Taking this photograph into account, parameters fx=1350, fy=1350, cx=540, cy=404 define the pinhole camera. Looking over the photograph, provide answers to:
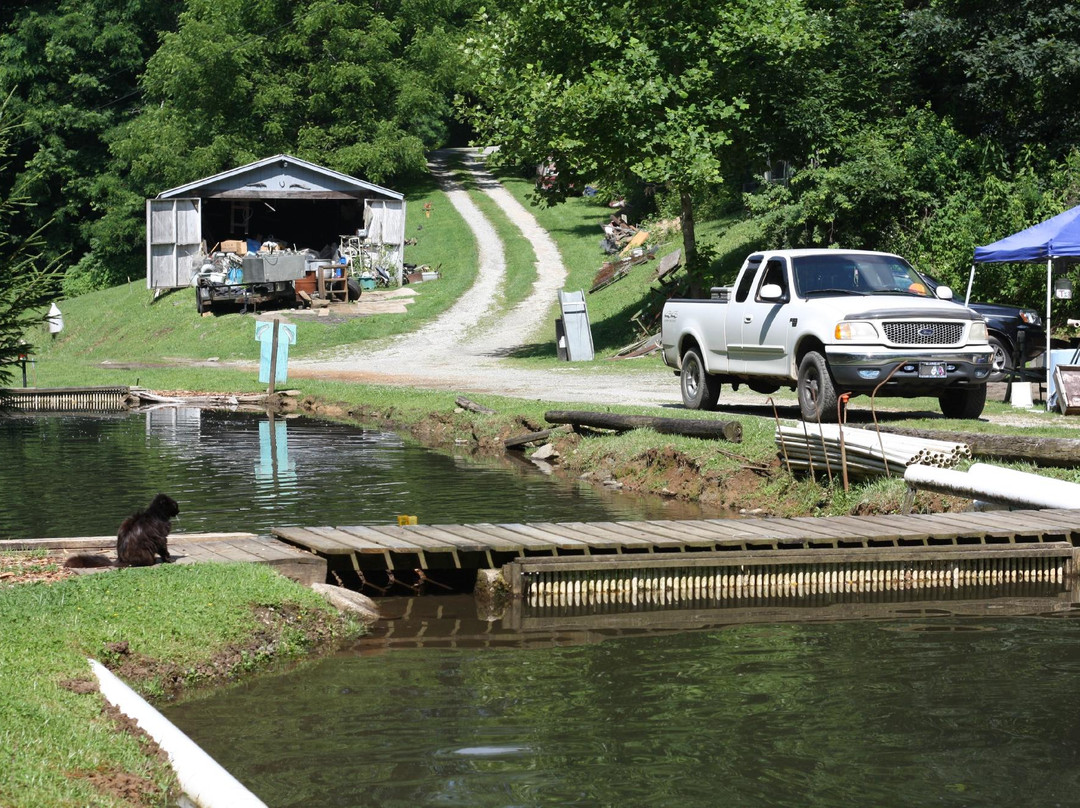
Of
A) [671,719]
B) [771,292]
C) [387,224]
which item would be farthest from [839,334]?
[387,224]

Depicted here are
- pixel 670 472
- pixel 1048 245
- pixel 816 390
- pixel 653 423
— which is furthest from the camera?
pixel 1048 245

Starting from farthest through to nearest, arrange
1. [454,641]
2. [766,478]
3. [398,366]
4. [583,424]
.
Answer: [398,366]
[583,424]
[766,478]
[454,641]

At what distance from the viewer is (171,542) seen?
11.5 m

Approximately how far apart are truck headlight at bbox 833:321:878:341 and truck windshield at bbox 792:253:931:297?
127 cm

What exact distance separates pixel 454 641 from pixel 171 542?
3.15 m

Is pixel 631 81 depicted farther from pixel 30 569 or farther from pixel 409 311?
pixel 30 569

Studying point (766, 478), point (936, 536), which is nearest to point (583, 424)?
point (766, 478)

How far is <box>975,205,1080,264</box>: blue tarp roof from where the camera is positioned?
800 inches

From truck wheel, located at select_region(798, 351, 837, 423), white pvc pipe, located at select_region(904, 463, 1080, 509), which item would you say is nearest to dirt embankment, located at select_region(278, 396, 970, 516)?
white pvc pipe, located at select_region(904, 463, 1080, 509)

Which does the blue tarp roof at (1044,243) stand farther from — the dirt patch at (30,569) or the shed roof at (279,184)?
the shed roof at (279,184)

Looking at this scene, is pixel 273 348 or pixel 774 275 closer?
pixel 774 275

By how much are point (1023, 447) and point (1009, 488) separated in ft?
4.76

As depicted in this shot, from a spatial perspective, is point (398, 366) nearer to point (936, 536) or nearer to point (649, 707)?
point (936, 536)

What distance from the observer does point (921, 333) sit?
57.0ft
